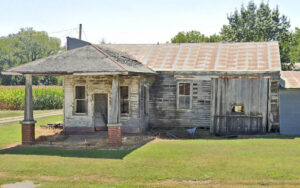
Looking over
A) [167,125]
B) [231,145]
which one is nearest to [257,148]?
[231,145]

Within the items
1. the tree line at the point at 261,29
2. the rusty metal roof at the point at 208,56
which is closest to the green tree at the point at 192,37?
the tree line at the point at 261,29

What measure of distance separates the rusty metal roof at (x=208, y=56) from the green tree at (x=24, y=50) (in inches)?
1725

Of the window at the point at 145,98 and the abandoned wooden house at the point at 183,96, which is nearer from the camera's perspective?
the abandoned wooden house at the point at 183,96

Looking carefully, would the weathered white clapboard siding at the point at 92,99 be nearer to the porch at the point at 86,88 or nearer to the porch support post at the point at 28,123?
the porch at the point at 86,88

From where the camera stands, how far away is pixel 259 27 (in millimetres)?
45125

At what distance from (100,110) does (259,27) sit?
30224 mm

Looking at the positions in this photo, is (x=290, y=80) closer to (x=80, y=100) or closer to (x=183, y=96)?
(x=183, y=96)

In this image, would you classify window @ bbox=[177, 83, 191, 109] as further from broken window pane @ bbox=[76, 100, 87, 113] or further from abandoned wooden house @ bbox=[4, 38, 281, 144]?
broken window pane @ bbox=[76, 100, 87, 113]

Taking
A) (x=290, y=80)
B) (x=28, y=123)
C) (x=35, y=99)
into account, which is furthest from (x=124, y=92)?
(x=35, y=99)

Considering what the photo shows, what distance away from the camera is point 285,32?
44.5 metres

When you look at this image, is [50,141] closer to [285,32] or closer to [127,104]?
[127,104]

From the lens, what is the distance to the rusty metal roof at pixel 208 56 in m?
20.7

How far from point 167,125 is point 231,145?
5.84 metres

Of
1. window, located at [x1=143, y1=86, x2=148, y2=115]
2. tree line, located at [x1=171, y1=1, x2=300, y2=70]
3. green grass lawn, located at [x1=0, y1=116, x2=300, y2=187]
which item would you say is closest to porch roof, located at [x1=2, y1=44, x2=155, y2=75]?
green grass lawn, located at [x1=0, y1=116, x2=300, y2=187]
